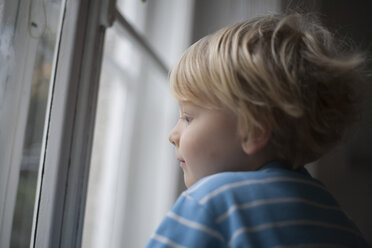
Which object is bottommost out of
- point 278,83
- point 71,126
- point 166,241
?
point 166,241

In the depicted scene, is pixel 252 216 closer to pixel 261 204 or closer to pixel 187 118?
pixel 261 204

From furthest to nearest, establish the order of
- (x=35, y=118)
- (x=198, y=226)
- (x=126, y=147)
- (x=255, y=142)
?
(x=126, y=147) → (x=35, y=118) → (x=255, y=142) → (x=198, y=226)

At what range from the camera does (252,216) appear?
1.50 ft

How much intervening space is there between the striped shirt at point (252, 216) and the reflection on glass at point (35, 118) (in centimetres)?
33

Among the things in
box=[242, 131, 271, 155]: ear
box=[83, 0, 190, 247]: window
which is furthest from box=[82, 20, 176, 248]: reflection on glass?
box=[242, 131, 271, 155]: ear

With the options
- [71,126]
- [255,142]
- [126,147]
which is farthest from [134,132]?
[255,142]

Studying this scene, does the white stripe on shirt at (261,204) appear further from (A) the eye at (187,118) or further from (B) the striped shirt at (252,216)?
(A) the eye at (187,118)

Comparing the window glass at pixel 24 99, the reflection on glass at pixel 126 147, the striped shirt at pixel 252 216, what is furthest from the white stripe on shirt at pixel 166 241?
the reflection on glass at pixel 126 147

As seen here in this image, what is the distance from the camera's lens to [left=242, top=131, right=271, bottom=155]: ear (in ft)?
1.74

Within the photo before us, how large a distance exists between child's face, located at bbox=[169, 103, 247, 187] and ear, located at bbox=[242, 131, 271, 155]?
0.01 meters

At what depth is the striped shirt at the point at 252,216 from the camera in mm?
439

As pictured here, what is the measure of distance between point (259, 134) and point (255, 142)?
0.05ft

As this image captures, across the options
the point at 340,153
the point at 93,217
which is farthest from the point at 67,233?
the point at 340,153

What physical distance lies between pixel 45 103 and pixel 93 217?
37 centimetres
